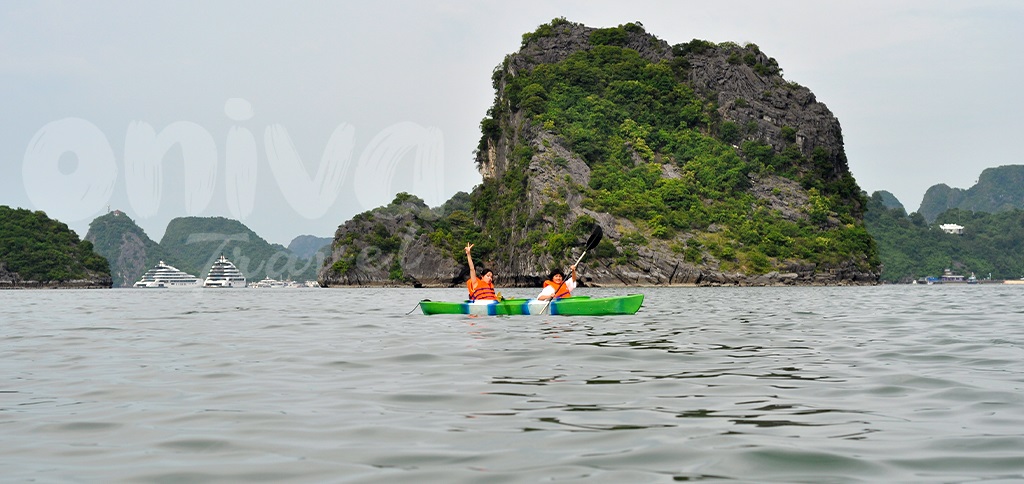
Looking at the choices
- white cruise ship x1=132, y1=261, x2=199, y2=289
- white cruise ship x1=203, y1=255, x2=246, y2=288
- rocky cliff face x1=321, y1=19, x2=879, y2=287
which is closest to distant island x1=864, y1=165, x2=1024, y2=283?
rocky cliff face x1=321, y1=19, x2=879, y2=287

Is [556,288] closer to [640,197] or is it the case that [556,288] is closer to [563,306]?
[563,306]

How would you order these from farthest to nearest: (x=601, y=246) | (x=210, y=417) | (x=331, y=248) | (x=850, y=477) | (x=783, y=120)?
(x=331, y=248) → (x=783, y=120) → (x=601, y=246) → (x=210, y=417) → (x=850, y=477)

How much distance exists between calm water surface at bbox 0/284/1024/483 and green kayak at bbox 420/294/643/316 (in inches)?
326

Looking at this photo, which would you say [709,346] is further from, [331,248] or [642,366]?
[331,248]

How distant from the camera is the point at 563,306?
2372 centimetres

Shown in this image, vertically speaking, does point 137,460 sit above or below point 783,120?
below

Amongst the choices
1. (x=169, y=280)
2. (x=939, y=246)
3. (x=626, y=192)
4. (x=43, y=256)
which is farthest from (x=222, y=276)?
(x=939, y=246)

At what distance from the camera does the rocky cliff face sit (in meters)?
94.1

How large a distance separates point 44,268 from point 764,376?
134425 millimetres

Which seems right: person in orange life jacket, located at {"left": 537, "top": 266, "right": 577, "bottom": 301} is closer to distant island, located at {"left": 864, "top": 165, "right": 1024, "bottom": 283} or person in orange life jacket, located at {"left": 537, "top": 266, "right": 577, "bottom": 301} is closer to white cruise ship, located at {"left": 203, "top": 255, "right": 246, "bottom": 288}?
distant island, located at {"left": 864, "top": 165, "right": 1024, "bottom": 283}

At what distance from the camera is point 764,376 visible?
31.7 feet

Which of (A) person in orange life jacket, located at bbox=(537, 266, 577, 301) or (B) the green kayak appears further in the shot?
(A) person in orange life jacket, located at bbox=(537, 266, 577, 301)

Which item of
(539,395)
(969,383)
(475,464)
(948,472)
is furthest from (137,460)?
(969,383)

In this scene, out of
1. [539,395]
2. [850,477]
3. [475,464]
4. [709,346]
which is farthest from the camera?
[709,346]
